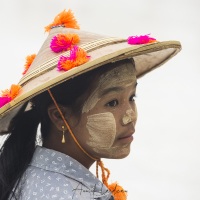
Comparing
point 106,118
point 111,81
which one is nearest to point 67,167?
point 106,118

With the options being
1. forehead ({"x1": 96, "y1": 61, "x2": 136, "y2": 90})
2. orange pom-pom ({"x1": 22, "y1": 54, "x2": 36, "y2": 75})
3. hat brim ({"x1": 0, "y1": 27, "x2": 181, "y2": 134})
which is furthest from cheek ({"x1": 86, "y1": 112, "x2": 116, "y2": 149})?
orange pom-pom ({"x1": 22, "y1": 54, "x2": 36, "y2": 75})

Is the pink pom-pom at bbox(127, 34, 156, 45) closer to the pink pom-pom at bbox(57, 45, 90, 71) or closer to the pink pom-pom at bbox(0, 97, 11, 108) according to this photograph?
the pink pom-pom at bbox(57, 45, 90, 71)

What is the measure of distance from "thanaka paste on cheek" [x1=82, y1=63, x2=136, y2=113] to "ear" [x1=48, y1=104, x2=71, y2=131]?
0.19ft

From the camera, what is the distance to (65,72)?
6.89ft

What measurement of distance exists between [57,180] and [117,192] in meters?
0.57

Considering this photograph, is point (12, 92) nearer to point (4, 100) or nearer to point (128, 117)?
point (4, 100)

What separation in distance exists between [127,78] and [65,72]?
340mm

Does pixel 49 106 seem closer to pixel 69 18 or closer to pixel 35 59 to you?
pixel 35 59

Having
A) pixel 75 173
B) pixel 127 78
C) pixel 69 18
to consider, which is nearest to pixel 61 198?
pixel 75 173

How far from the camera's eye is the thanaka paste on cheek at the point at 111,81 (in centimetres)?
231

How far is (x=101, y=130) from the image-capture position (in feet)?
7.63

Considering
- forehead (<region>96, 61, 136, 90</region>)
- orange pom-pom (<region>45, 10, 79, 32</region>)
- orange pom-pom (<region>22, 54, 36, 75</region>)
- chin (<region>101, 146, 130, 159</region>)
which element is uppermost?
orange pom-pom (<region>45, 10, 79, 32</region>)

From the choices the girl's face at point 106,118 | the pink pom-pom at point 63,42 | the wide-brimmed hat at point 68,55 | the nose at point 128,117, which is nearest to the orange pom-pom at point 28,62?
the wide-brimmed hat at point 68,55

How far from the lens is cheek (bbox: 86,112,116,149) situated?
2316 millimetres
